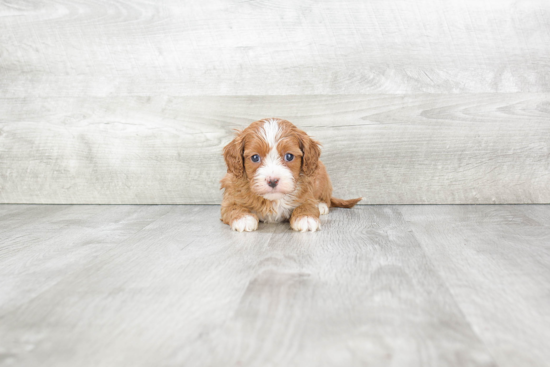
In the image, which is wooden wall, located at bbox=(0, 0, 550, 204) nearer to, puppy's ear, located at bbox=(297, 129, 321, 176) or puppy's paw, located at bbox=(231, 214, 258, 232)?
puppy's ear, located at bbox=(297, 129, 321, 176)

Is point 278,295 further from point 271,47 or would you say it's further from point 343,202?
point 271,47

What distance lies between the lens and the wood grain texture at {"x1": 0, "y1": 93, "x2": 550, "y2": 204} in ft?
7.91

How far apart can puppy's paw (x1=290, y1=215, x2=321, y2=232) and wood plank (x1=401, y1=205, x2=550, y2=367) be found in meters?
0.41

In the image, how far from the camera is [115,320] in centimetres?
107

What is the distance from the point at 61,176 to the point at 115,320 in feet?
5.95

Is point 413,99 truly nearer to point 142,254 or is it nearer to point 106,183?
point 142,254

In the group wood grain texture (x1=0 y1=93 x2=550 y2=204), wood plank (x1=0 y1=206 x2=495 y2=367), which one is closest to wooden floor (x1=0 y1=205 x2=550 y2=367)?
wood plank (x1=0 y1=206 x2=495 y2=367)

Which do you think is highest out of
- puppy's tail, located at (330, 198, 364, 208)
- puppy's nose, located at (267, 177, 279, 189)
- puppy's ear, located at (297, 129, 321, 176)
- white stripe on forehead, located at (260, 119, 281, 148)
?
white stripe on forehead, located at (260, 119, 281, 148)

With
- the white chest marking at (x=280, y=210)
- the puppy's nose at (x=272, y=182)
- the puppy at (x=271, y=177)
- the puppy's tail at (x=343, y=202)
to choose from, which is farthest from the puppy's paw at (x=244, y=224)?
the puppy's tail at (x=343, y=202)

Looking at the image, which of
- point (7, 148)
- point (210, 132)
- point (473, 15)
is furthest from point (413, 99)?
point (7, 148)

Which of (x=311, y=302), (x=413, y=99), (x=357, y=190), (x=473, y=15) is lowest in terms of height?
(x=357, y=190)

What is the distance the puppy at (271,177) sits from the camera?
6.00ft

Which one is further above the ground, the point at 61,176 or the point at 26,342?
the point at 26,342

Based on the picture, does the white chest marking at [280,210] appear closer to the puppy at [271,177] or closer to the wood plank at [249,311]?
the puppy at [271,177]
